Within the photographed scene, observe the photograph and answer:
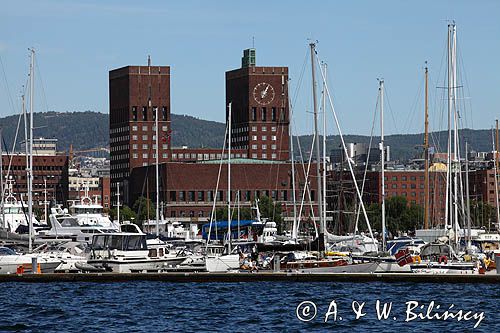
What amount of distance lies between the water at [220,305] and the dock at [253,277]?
0.95m

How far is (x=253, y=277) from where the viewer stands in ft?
263

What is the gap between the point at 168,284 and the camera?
79750mm

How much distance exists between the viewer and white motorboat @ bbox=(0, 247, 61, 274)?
84.8 meters

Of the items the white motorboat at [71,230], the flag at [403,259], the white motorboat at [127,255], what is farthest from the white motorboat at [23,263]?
the white motorboat at [71,230]

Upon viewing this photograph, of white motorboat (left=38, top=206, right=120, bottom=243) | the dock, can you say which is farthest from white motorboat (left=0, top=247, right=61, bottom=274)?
white motorboat (left=38, top=206, right=120, bottom=243)

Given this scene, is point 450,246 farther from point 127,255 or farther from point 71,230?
point 71,230

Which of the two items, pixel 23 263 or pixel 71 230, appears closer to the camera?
pixel 23 263

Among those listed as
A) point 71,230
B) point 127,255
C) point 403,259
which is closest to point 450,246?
point 403,259

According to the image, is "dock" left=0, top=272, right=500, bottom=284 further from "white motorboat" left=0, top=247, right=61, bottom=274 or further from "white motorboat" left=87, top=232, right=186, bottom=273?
"white motorboat" left=0, top=247, right=61, bottom=274

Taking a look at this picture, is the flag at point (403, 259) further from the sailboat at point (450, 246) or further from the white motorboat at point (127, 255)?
the white motorboat at point (127, 255)

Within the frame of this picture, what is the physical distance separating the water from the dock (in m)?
0.95

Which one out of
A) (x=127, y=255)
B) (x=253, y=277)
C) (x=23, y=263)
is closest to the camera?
(x=253, y=277)

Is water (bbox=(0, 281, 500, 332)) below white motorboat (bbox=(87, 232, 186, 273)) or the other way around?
below

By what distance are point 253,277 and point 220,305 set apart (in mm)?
13721
